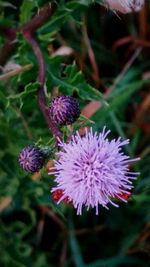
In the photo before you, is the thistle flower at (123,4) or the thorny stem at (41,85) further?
the thistle flower at (123,4)

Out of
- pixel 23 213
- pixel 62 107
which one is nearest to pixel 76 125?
pixel 62 107

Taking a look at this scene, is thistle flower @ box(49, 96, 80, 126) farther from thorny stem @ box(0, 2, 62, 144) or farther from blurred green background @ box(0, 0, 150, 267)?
blurred green background @ box(0, 0, 150, 267)

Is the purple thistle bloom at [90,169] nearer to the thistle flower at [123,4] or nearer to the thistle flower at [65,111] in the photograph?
the thistle flower at [65,111]

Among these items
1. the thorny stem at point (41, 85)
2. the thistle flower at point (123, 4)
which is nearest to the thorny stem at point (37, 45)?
the thorny stem at point (41, 85)

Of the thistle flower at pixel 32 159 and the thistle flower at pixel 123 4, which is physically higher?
the thistle flower at pixel 123 4

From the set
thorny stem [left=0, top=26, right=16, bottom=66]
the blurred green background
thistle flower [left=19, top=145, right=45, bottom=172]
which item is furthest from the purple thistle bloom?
thorny stem [left=0, top=26, right=16, bottom=66]
